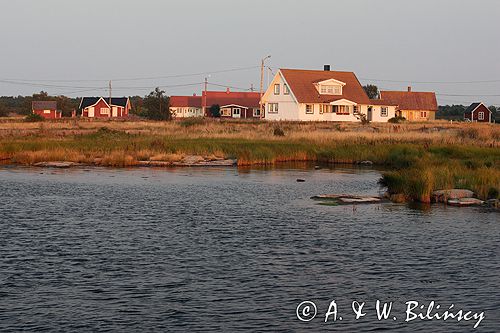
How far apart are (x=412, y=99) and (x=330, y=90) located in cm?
2192

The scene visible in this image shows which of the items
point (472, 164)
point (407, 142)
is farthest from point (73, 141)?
point (472, 164)

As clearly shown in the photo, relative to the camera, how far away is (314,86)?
89938mm

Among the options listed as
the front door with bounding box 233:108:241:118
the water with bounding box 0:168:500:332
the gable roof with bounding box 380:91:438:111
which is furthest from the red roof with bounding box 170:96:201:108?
the water with bounding box 0:168:500:332

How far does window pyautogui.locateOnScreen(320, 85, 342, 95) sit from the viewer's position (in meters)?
89.8

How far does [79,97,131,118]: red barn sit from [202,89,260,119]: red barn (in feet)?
50.5

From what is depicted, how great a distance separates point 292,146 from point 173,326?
38.5m

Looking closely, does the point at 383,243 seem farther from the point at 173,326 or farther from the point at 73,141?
the point at 73,141

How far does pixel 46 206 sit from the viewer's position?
90.4ft

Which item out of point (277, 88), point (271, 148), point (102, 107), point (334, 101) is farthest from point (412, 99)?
point (271, 148)

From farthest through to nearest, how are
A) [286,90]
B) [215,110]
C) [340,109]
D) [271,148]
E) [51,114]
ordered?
[51,114] → [215,110] → [286,90] → [340,109] → [271,148]

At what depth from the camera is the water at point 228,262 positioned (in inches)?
559

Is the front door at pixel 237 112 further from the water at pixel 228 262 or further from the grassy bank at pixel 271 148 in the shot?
the water at pixel 228 262

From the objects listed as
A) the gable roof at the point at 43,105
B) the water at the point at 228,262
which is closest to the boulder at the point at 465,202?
the water at the point at 228,262

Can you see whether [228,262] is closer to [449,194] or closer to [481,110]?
[449,194]
